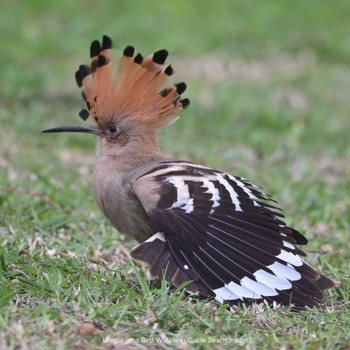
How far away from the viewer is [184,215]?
11.8ft

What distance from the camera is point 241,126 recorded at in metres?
7.64

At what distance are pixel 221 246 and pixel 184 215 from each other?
0.66 feet

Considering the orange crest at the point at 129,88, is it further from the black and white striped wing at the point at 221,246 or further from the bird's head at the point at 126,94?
the black and white striped wing at the point at 221,246

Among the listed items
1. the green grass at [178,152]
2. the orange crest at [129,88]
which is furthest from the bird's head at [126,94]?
the green grass at [178,152]

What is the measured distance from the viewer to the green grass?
3.11 metres

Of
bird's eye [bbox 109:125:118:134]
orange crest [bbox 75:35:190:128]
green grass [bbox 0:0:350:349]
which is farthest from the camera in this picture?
bird's eye [bbox 109:125:118:134]

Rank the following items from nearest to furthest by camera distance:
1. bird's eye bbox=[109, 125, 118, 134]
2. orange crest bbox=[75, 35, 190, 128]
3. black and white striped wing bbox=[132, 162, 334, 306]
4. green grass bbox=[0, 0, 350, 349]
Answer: green grass bbox=[0, 0, 350, 349] → black and white striped wing bbox=[132, 162, 334, 306] → orange crest bbox=[75, 35, 190, 128] → bird's eye bbox=[109, 125, 118, 134]

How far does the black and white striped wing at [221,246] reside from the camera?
3.48 metres

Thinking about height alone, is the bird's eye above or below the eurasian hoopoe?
above

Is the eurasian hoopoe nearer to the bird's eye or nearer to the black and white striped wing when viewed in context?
the black and white striped wing

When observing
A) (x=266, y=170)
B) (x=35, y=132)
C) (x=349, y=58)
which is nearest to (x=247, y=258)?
(x=266, y=170)

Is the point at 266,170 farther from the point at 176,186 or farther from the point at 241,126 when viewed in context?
the point at 176,186

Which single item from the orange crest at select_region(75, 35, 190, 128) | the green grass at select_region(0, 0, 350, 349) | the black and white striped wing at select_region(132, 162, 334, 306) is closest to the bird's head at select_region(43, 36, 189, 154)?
the orange crest at select_region(75, 35, 190, 128)

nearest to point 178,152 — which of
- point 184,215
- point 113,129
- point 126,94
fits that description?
point 113,129
